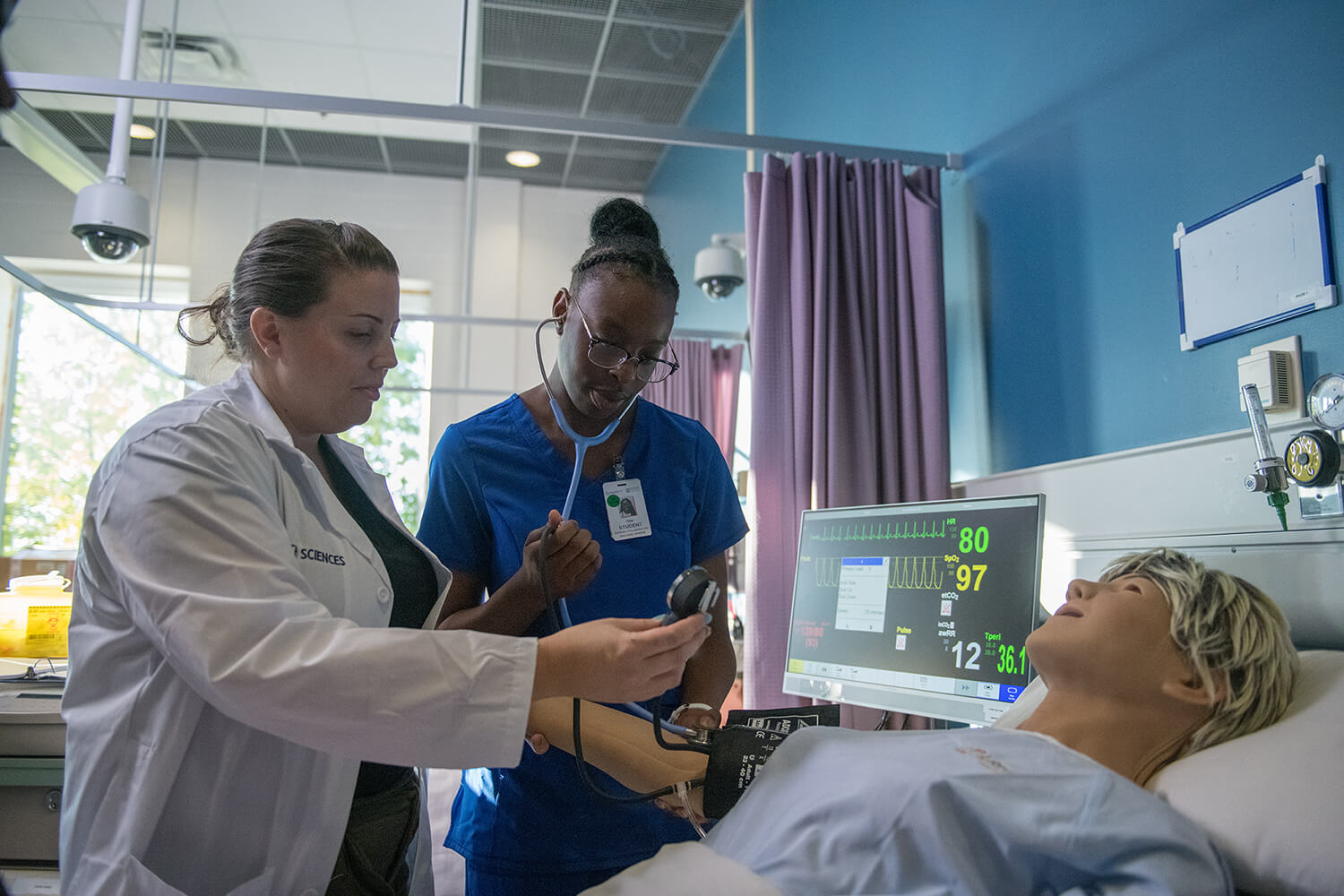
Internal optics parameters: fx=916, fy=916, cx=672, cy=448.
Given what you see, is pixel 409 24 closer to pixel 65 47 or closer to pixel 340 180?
pixel 65 47

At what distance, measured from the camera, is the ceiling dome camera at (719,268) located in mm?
4027

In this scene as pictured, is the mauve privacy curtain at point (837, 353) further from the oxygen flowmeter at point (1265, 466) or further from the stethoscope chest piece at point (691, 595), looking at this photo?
the stethoscope chest piece at point (691, 595)

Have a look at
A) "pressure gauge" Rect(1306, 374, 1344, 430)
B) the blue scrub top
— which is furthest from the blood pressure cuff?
"pressure gauge" Rect(1306, 374, 1344, 430)

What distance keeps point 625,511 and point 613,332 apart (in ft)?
0.90

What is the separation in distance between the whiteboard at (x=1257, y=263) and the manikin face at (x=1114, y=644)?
503mm

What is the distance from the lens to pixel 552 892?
4.14 feet

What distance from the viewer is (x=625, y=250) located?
1.38 meters

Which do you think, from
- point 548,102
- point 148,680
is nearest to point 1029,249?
point 148,680

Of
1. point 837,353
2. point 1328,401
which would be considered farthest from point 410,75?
point 1328,401

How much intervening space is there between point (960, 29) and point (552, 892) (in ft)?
7.46

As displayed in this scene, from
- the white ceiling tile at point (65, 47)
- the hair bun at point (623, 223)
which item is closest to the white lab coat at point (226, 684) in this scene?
the hair bun at point (623, 223)

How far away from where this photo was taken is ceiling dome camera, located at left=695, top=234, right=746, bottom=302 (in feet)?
13.2

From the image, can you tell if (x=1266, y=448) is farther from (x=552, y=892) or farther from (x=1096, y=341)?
(x=552, y=892)

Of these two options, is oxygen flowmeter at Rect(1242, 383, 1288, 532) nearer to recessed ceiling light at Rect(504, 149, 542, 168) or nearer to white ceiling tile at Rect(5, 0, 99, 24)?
white ceiling tile at Rect(5, 0, 99, 24)
